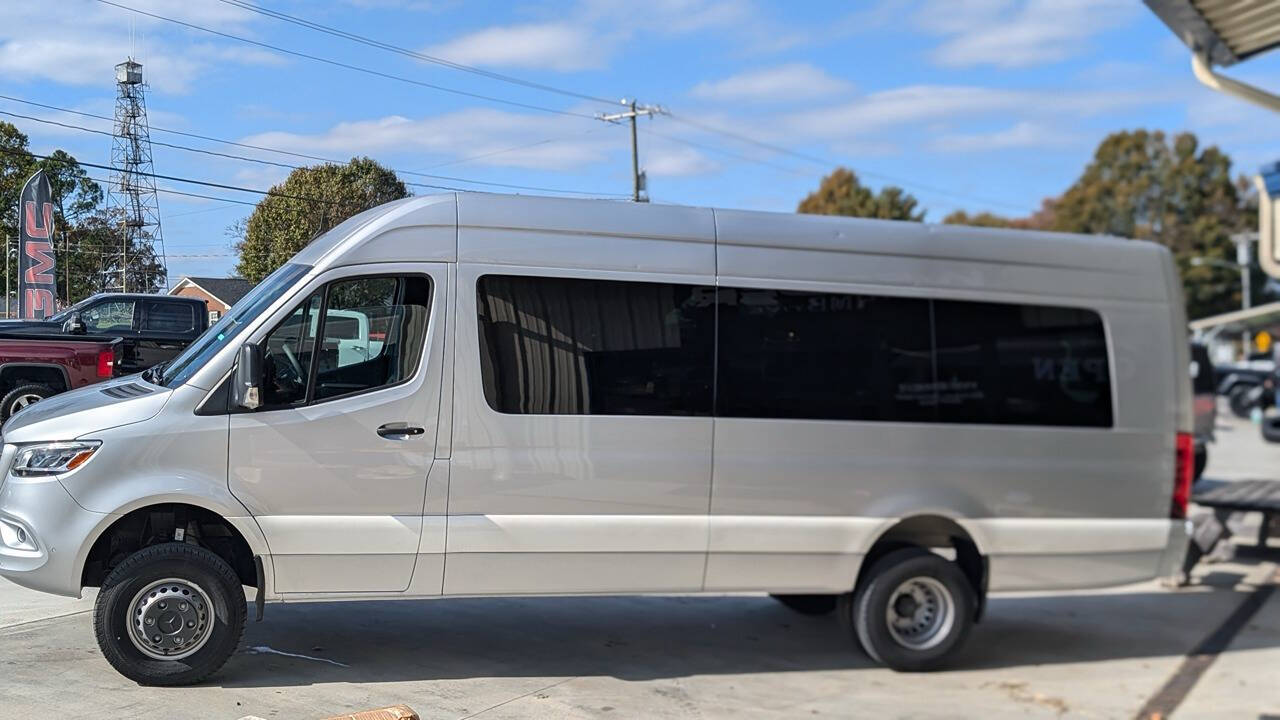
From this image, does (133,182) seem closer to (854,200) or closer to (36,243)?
(36,243)

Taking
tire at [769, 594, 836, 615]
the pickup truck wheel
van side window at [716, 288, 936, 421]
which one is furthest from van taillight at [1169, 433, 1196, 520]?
the pickup truck wheel

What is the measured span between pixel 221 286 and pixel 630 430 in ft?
13.7

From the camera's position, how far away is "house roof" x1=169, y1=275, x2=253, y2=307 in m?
8.23

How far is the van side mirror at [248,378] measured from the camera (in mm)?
5453

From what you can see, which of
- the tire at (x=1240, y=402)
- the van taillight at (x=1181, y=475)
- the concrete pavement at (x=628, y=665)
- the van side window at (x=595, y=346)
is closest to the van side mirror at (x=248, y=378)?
the van side window at (x=595, y=346)

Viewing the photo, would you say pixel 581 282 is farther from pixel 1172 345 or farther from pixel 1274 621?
pixel 1274 621

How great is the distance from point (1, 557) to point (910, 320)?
5056mm

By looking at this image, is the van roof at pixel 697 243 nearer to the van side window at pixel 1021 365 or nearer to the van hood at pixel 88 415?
the van side window at pixel 1021 365

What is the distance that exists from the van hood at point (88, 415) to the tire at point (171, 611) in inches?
25.8

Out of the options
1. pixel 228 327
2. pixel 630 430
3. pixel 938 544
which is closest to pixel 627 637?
pixel 630 430

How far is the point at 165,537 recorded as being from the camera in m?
5.69

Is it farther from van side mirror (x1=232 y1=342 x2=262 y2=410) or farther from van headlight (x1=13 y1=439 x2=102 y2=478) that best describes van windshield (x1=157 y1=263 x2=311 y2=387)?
van headlight (x1=13 y1=439 x2=102 y2=478)

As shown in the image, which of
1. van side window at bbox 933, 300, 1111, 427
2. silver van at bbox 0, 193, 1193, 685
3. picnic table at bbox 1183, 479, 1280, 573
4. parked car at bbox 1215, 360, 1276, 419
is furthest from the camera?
parked car at bbox 1215, 360, 1276, 419

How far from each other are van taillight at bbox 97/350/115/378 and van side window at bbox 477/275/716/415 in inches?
198
